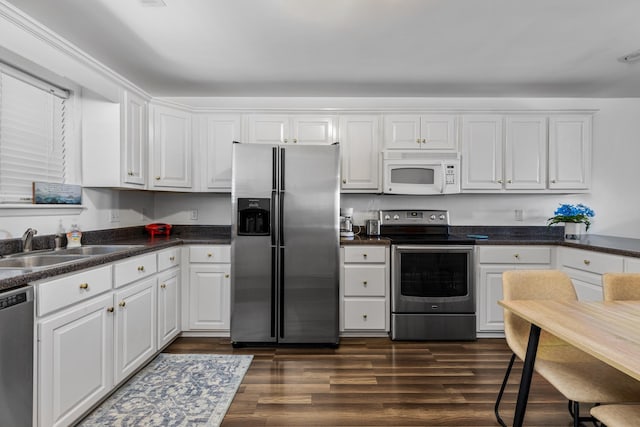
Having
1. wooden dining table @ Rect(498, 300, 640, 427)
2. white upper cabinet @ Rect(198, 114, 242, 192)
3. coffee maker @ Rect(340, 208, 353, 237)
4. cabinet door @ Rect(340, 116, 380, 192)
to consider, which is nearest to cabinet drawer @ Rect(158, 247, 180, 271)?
white upper cabinet @ Rect(198, 114, 242, 192)

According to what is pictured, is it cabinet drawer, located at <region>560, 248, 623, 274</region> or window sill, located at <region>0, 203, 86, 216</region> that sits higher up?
window sill, located at <region>0, 203, 86, 216</region>

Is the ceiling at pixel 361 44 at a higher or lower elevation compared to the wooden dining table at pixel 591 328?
higher

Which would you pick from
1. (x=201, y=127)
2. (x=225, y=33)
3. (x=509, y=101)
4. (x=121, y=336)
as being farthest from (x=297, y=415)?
(x=509, y=101)

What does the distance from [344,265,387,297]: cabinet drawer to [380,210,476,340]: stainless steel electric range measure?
0.11 metres

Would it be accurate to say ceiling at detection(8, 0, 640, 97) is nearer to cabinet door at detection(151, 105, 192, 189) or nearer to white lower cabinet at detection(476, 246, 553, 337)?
cabinet door at detection(151, 105, 192, 189)

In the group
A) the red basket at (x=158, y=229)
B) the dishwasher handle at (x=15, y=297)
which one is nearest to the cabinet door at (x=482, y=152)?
the red basket at (x=158, y=229)

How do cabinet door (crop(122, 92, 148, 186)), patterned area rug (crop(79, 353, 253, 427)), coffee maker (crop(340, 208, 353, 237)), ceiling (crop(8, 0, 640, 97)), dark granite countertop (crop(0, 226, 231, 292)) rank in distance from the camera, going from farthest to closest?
coffee maker (crop(340, 208, 353, 237)) → cabinet door (crop(122, 92, 148, 186)) → ceiling (crop(8, 0, 640, 97)) → patterned area rug (crop(79, 353, 253, 427)) → dark granite countertop (crop(0, 226, 231, 292))

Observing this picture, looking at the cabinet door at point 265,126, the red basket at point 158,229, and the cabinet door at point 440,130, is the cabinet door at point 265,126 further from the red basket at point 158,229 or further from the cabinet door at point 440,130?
the cabinet door at point 440,130

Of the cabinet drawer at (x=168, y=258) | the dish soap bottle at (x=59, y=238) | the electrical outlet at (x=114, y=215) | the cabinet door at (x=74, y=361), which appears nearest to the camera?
the cabinet door at (x=74, y=361)

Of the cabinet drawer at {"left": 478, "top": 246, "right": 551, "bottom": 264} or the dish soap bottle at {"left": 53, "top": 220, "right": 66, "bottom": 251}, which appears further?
the cabinet drawer at {"left": 478, "top": 246, "right": 551, "bottom": 264}

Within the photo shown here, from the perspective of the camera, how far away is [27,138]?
2457 millimetres

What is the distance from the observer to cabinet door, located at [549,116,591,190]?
3590 mm

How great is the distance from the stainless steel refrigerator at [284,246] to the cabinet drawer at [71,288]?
1.15 metres

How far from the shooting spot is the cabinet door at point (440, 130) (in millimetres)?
3607
